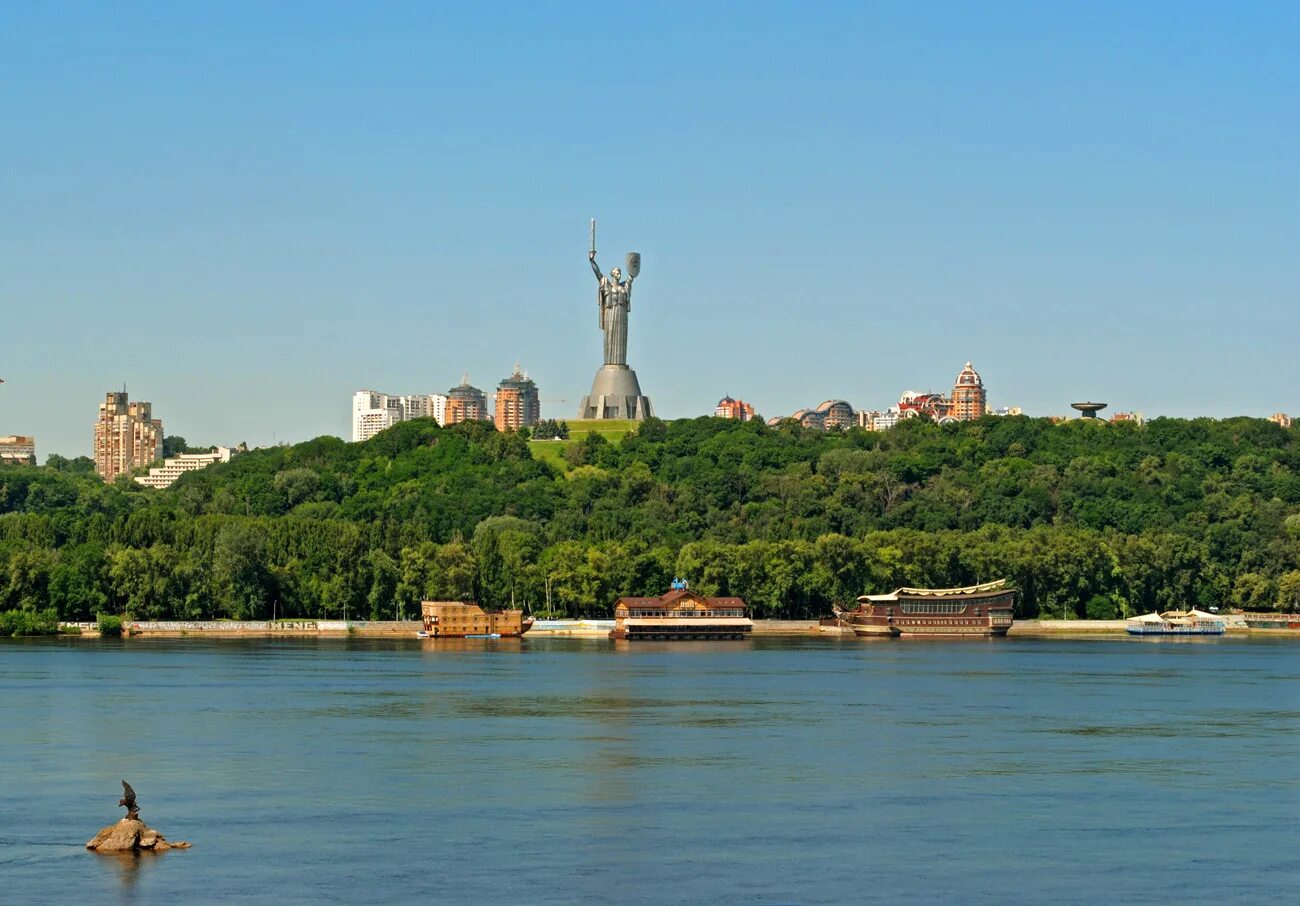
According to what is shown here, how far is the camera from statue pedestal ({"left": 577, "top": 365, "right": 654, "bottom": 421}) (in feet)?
595

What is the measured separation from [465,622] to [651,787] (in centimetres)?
6904

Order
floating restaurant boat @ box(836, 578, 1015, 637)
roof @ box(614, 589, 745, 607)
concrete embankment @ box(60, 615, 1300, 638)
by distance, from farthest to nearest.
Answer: floating restaurant boat @ box(836, 578, 1015, 637)
roof @ box(614, 589, 745, 607)
concrete embankment @ box(60, 615, 1300, 638)

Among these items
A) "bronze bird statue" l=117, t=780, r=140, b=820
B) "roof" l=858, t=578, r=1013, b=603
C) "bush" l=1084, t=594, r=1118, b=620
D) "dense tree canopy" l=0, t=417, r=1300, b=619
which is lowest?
"bronze bird statue" l=117, t=780, r=140, b=820

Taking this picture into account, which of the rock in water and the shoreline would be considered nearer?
the rock in water

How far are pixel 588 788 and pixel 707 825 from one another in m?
5.02

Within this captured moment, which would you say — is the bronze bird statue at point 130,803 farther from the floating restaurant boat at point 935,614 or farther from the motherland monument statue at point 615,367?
the motherland monument statue at point 615,367

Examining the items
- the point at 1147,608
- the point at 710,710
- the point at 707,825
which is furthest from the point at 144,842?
the point at 1147,608

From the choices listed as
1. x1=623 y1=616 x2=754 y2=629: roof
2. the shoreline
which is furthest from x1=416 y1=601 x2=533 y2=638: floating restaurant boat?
x1=623 y1=616 x2=754 y2=629: roof

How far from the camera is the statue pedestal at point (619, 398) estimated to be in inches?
7146

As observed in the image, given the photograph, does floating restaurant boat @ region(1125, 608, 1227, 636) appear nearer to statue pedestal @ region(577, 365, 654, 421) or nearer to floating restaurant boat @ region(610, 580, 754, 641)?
floating restaurant boat @ region(610, 580, 754, 641)

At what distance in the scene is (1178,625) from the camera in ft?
403

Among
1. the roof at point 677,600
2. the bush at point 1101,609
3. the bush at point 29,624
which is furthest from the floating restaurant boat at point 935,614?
the bush at point 29,624

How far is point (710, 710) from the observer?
62688 mm

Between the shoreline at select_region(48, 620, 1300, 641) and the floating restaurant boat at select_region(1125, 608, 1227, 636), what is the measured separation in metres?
0.99
